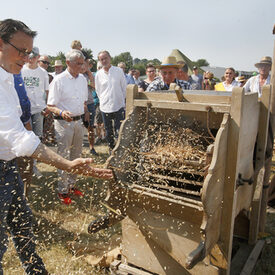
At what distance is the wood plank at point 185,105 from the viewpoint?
86.9 inches

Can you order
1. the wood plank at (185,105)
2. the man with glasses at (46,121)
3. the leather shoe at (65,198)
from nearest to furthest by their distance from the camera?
1. the wood plank at (185,105)
2. the leather shoe at (65,198)
3. the man with glasses at (46,121)

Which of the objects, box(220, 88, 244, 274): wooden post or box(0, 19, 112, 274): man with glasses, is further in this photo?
box(220, 88, 244, 274): wooden post

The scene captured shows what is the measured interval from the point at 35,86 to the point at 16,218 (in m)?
3.39

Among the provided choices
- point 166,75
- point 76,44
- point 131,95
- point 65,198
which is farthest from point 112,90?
point 131,95

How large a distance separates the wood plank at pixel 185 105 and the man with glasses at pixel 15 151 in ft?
2.33

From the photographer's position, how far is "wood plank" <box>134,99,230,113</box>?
7.24 ft

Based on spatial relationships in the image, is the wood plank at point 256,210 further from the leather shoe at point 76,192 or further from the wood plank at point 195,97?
the leather shoe at point 76,192

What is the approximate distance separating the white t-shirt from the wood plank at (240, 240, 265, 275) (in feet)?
13.2

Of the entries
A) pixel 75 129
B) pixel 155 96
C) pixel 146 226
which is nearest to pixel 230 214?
pixel 146 226

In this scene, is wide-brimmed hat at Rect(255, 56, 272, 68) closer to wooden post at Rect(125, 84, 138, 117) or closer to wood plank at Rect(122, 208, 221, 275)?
wooden post at Rect(125, 84, 138, 117)

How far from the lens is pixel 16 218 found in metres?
2.51

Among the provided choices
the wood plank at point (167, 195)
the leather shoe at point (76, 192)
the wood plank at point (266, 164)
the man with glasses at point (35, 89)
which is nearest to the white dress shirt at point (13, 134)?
the wood plank at point (167, 195)

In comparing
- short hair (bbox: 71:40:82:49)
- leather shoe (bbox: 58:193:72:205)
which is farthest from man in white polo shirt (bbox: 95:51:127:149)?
leather shoe (bbox: 58:193:72:205)

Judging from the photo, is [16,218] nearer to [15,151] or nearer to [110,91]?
[15,151]
